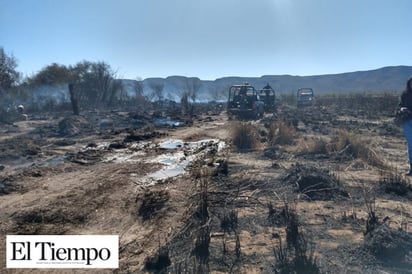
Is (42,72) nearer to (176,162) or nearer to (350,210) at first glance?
(176,162)

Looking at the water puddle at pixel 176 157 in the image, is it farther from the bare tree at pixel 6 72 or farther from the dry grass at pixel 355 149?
the bare tree at pixel 6 72

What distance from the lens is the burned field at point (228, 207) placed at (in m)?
3.45

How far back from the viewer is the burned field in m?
3.45

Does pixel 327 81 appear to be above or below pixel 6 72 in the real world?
above

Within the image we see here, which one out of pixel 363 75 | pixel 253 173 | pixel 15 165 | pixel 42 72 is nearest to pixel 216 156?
pixel 253 173

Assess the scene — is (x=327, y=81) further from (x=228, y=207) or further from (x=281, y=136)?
(x=228, y=207)

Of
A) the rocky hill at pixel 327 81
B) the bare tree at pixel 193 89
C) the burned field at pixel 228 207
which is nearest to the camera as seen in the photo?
the burned field at pixel 228 207

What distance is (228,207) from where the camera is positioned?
16.3 ft

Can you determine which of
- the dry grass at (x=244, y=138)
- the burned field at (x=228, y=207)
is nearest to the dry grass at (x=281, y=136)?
the dry grass at (x=244, y=138)

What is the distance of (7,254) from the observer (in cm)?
370

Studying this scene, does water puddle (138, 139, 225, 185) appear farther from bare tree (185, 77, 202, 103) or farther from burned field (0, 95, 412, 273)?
bare tree (185, 77, 202, 103)

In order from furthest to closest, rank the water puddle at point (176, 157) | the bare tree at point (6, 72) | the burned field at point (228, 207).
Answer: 1. the bare tree at point (6, 72)
2. the water puddle at point (176, 157)
3. the burned field at point (228, 207)

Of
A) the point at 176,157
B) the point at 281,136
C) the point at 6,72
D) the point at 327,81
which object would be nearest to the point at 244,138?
the point at 281,136

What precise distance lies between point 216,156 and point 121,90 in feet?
119
